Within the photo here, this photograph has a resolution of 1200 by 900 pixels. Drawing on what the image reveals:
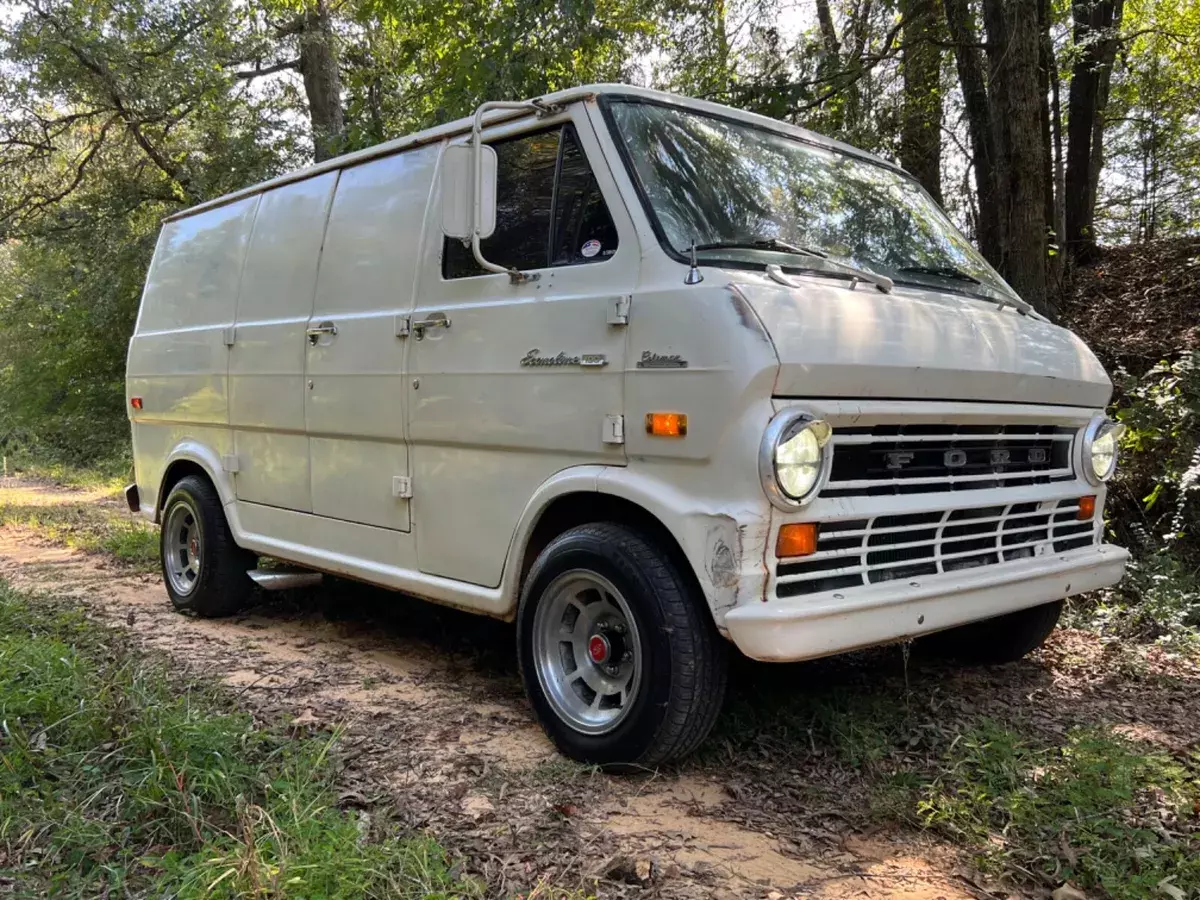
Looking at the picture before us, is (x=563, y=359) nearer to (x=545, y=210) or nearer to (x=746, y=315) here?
(x=545, y=210)

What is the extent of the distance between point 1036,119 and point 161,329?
636 cm

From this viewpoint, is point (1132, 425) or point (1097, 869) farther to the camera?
point (1132, 425)

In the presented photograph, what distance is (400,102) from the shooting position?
12.5 meters

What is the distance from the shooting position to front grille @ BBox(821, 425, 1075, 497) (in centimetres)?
315

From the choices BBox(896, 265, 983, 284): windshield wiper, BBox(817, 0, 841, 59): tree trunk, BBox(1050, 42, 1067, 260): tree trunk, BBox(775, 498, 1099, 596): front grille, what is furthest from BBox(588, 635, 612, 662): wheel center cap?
BBox(1050, 42, 1067, 260): tree trunk

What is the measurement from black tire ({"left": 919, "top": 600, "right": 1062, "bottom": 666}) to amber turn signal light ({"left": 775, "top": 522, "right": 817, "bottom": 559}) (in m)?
1.66

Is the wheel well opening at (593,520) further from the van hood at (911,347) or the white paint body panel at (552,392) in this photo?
the van hood at (911,347)

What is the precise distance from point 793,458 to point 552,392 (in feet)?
3.47

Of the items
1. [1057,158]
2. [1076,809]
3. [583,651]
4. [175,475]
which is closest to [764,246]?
[583,651]

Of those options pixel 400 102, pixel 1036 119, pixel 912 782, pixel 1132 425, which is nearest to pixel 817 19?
pixel 1036 119

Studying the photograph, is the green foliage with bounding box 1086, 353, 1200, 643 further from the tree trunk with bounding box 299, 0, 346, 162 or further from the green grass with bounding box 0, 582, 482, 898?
the tree trunk with bounding box 299, 0, 346, 162

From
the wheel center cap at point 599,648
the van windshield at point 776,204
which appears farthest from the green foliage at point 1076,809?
the van windshield at point 776,204

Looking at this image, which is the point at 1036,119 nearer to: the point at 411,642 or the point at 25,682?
the point at 411,642

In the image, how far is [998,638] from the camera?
14.9 feet
